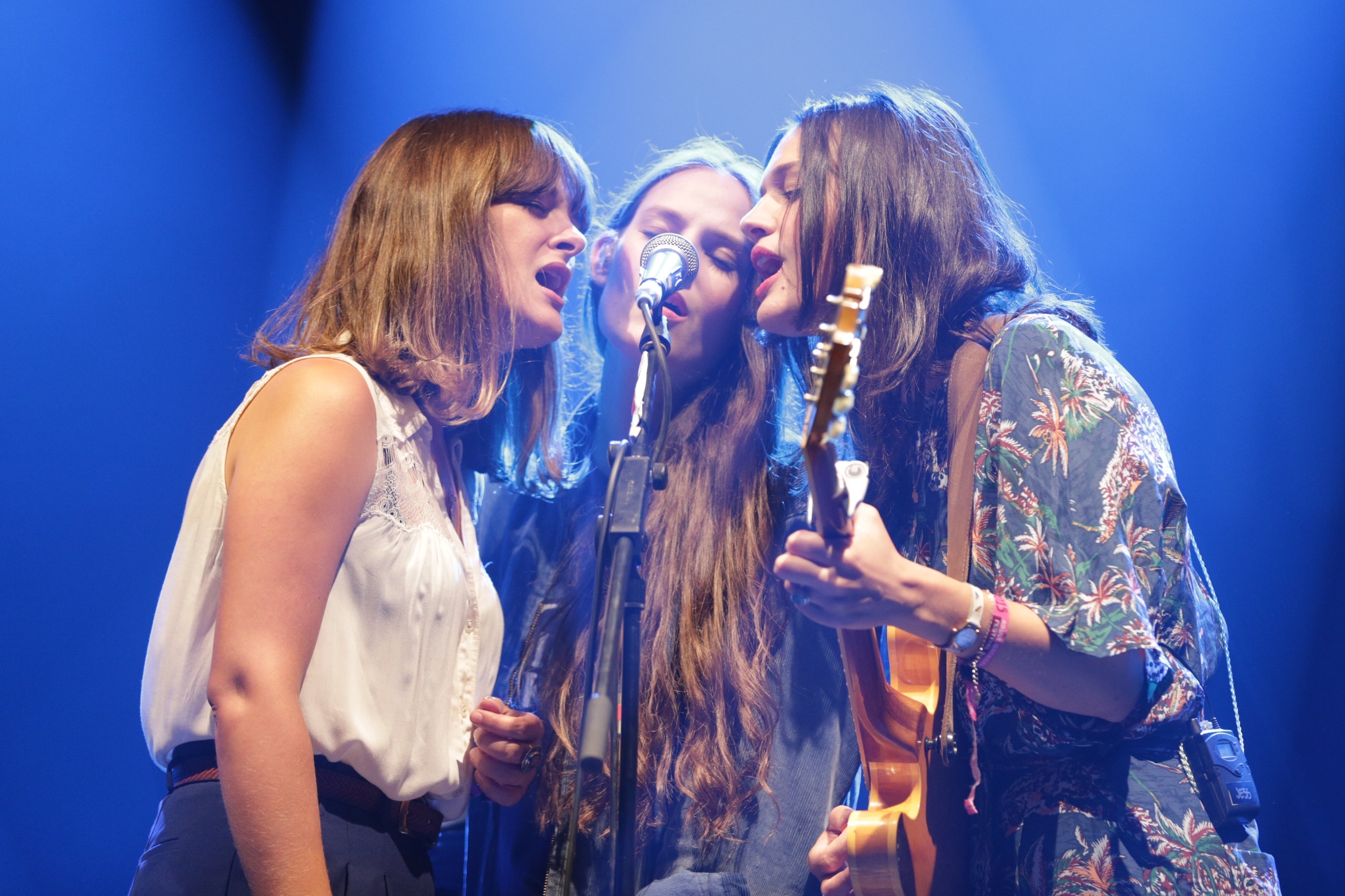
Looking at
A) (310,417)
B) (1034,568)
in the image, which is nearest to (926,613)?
(1034,568)

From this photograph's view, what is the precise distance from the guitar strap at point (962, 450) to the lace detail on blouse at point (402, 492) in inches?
37.8

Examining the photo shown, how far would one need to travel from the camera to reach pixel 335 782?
4.28 feet

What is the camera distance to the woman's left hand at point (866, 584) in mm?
1185

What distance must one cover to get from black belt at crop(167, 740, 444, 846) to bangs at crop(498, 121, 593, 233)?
1.18 meters

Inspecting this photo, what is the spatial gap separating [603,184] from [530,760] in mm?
1962

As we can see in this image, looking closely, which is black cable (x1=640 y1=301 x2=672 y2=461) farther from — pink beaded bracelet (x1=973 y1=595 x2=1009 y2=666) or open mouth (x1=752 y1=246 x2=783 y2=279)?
open mouth (x1=752 y1=246 x2=783 y2=279)

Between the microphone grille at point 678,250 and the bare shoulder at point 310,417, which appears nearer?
the bare shoulder at point 310,417

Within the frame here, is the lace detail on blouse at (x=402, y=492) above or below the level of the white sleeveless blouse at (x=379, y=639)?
above

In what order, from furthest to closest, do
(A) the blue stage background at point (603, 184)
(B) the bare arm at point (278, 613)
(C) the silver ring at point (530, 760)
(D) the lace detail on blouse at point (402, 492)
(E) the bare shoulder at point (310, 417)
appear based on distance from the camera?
(A) the blue stage background at point (603, 184) → (C) the silver ring at point (530, 760) → (D) the lace detail on blouse at point (402, 492) → (E) the bare shoulder at point (310, 417) → (B) the bare arm at point (278, 613)

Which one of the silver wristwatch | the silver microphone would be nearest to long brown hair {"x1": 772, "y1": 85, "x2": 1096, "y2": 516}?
the silver microphone

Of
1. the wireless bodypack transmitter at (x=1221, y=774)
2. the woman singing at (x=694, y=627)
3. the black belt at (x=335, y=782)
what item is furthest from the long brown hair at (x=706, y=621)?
the wireless bodypack transmitter at (x=1221, y=774)

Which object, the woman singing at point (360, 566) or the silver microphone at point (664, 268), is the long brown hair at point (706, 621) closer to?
the woman singing at point (360, 566)

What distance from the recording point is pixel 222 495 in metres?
1.32

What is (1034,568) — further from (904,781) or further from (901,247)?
(901,247)
